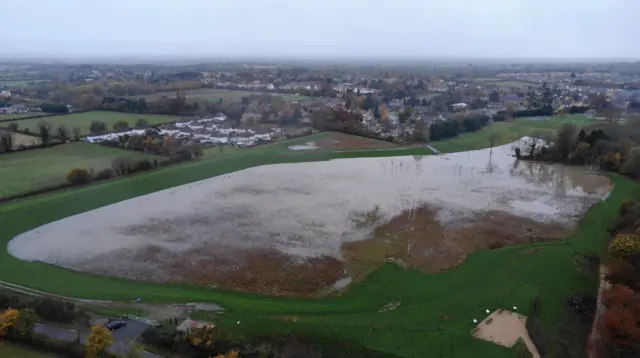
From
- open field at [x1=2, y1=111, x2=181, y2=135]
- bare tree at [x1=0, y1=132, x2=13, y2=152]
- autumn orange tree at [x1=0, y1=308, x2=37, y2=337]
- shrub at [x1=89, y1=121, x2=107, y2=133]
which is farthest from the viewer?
open field at [x1=2, y1=111, x2=181, y2=135]

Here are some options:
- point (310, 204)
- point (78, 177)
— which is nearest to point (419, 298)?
point (310, 204)

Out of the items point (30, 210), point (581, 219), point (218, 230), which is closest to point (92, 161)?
point (30, 210)

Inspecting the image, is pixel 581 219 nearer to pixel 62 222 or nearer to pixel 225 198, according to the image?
pixel 225 198

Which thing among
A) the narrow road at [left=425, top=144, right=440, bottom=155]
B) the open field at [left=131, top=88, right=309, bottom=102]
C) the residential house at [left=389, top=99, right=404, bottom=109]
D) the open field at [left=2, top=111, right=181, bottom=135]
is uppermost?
the open field at [left=131, top=88, right=309, bottom=102]

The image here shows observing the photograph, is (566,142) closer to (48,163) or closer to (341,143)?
(341,143)

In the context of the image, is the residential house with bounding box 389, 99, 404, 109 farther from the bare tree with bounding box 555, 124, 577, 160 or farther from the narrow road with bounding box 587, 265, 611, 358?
the narrow road with bounding box 587, 265, 611, 358

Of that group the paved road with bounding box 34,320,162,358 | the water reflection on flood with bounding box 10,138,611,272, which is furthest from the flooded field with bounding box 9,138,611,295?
the paved road with bounding box 34,320,162,358
